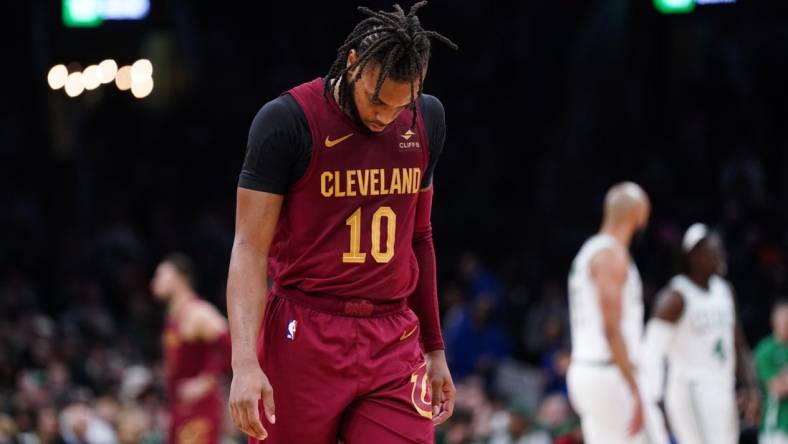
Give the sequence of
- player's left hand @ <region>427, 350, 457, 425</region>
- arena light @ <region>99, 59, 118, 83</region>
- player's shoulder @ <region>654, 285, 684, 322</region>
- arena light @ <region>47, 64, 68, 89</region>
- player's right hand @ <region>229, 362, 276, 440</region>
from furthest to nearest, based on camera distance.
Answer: arena light @ <region>47, 64, 68, 89</region> → arena light @ <region>99, 59, 118, 83</region> → player's shoulder @ <region>654, 285, 684, 322</region> → player's left hand @ <region>427, 350, 457, 425</region> → player's right hand @ <region>229, 362, 276, 440</region>

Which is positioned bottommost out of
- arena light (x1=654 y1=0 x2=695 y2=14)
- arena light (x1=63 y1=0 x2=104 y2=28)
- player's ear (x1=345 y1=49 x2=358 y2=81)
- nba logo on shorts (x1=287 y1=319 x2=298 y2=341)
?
nba logo on shorts (x1=287 y1=319 x2=298 y2=341)

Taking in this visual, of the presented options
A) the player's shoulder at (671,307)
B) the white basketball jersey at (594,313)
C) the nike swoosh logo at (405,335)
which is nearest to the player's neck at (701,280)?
the player's shoulder at (671,307)

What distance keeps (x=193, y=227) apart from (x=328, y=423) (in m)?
13.8

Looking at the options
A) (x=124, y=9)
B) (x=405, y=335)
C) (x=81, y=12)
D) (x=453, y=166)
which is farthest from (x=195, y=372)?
(x=453, y=166)

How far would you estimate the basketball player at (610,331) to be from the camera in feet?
25.2

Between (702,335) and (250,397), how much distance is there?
512 centimetres

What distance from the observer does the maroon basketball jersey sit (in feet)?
13.5

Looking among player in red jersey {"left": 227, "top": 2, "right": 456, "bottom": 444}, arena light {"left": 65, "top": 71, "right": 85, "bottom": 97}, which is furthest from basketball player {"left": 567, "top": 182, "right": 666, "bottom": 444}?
arena light {"left": 65, "top": 71, "right": 85, "bottom": 97}

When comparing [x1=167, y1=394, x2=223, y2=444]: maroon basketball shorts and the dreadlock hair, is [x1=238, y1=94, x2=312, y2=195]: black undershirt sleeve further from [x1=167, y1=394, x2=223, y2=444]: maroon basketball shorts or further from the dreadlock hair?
[x1=167, y1=394, x2=223, y2=444]: maroon basketball shorts

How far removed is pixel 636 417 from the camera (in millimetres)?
7668

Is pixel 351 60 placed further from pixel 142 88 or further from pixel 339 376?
pixel 142 88

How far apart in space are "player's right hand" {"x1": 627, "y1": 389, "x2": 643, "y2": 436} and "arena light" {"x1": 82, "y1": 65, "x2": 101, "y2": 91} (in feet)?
41.6

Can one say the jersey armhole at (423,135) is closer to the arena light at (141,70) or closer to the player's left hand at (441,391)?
the player's left hand at (441,391)

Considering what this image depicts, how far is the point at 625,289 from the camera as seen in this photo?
7.89 meters
